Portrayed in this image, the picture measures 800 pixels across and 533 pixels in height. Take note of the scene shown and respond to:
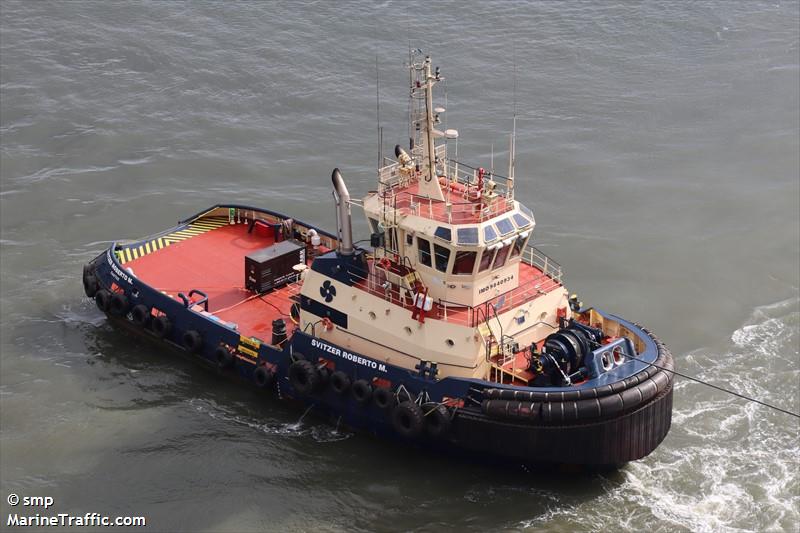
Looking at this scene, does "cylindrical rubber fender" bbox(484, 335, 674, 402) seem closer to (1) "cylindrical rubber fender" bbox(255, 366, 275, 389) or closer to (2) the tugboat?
(2) the tugboat

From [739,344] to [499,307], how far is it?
6591 millimetres

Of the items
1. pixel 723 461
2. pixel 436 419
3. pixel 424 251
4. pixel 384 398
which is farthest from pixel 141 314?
pixel 723 461

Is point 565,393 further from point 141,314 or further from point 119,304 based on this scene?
point 119,304

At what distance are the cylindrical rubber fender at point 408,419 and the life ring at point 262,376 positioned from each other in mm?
2827

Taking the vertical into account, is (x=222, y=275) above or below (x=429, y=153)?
below

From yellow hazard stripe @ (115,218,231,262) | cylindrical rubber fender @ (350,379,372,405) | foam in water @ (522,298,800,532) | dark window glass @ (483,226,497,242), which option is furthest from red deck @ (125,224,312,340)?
foam in water @ (522,298,800,532)

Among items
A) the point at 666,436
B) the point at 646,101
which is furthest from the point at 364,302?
the point at 646,101

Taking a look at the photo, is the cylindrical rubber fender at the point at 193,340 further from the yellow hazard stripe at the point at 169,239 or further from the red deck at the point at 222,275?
the yellow hazard stripe at the point at 169,239

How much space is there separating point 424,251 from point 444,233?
2.26 ft

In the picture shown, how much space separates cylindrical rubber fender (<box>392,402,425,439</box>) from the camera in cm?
1647

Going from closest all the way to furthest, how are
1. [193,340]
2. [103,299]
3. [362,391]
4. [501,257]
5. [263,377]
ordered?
[501,257] < [362,391] < [263,377] < [193,340] < [103,299]

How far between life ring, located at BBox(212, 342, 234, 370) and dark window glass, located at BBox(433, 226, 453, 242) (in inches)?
199

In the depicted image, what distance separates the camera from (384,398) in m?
16.9

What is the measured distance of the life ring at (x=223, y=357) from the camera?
62.2 ft
